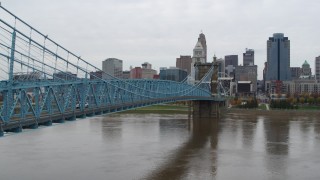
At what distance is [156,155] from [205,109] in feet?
155

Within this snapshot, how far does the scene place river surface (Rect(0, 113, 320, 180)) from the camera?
26.1 meters

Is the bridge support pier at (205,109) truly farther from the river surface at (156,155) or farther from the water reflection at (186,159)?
the water reflection at (186,159)

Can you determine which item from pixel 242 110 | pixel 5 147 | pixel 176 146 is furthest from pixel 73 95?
pixel 242 110

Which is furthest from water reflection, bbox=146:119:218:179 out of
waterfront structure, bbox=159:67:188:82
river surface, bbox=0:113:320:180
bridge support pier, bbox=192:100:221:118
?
waterfront structure, bbox=159:67:188:82

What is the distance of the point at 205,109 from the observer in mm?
79500

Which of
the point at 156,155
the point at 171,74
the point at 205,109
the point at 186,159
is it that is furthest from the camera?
the point at 171,74

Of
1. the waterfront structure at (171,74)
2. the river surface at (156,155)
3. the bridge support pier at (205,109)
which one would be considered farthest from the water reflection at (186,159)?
the waterfront structure at (171,74)

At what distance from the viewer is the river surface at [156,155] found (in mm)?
26109

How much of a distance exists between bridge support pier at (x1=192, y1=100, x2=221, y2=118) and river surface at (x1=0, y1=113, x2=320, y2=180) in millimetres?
29188

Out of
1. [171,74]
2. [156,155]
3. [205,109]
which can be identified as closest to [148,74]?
[171,74]

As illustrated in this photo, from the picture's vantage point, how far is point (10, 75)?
19.7 meters

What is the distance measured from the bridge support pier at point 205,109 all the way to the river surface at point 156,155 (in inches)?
1149

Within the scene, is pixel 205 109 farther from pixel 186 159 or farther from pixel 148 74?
pixel 148 74

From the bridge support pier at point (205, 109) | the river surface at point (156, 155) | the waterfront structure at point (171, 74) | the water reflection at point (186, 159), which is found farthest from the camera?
the waterfront structure at point (171, 74)
